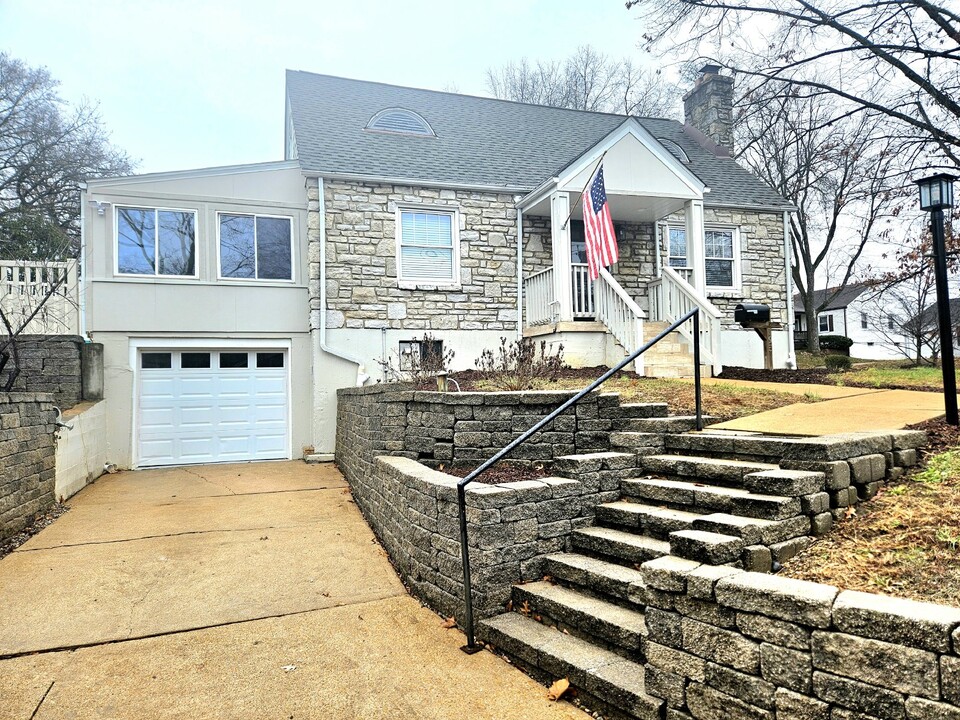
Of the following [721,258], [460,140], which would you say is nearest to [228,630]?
[460,140]

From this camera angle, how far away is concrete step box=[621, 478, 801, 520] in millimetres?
3299

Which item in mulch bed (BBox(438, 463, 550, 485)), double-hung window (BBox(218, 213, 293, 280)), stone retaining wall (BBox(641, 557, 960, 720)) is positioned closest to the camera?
stone retaining wall (BBox(641, 557, 960, 720))

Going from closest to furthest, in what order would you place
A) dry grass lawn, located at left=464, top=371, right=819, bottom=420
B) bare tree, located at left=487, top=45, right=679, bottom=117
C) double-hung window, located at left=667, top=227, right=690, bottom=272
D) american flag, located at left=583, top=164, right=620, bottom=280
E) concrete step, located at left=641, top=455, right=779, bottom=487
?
concrete step, located at left=641, top=455, right=779, bottom=487 < dry grass lawn, located at left=464, top=371, right=819, bottom=420 < american flag, located at left=583, top=164, right=620, bottom=280 < double-hung window, located at left=667, top=227, right=690, bottom=272 < bare tree, located at left=487, top=45, right=679, bottom=117

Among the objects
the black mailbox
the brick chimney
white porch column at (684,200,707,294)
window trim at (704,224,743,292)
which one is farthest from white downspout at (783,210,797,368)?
the brick chimney

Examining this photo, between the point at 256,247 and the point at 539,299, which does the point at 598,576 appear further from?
the point at 256,247

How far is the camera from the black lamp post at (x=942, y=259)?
4703 millimetres

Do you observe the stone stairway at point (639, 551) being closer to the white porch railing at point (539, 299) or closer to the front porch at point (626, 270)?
the front porch at point (626, 270)

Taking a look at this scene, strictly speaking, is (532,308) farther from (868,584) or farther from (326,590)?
(868,584)

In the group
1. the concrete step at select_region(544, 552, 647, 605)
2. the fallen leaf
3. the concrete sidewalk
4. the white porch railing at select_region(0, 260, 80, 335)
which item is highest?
the white porch railing at select_region(0, 260, 80, 335)

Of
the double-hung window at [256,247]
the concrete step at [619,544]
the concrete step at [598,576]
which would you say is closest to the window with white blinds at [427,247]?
the double-hung window at [256,247]

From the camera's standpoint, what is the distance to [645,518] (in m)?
3.97

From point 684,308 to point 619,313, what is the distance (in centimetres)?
179

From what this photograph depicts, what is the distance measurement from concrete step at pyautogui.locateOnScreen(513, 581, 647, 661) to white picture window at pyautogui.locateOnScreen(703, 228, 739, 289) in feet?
35.3

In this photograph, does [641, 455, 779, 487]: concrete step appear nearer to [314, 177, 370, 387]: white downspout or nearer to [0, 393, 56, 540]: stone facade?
[0, 393, 56, 540]: stone facade
